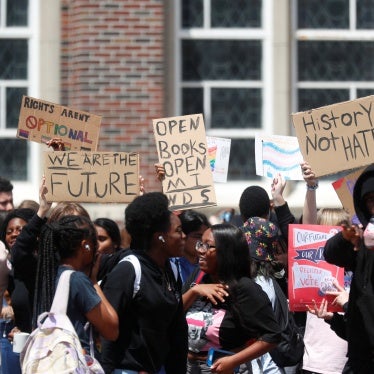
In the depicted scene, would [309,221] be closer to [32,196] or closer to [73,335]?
[73,335]

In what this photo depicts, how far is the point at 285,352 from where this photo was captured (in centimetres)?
687

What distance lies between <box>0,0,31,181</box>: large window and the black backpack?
5.95 m

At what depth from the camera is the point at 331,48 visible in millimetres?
12703

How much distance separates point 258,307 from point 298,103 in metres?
6.70

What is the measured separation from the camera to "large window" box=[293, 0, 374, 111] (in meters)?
12.6

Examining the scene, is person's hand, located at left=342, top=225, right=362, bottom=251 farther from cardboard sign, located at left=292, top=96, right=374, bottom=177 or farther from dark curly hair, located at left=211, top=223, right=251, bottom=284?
cardboard sign, located at left=292, top=96, right=374, bottom=177

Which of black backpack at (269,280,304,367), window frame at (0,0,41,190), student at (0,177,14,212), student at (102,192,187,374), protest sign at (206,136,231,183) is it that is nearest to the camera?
student at (102,192,187,374)

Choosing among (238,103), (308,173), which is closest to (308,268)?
(308,173)

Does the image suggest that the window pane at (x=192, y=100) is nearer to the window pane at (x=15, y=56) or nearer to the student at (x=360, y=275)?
the window pane at (x=15, y=56)

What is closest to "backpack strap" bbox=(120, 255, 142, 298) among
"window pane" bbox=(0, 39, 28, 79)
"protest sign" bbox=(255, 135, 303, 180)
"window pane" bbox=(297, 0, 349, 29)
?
"protest sign" bbox=(255, 135, 303, 180)

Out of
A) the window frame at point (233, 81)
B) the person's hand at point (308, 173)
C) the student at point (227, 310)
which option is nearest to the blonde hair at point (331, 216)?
the person's hand at point (308, 173)

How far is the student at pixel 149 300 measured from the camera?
5785mm

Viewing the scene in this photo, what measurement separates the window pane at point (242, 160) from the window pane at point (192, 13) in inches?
49.6

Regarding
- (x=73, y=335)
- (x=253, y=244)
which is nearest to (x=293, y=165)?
(x=253, y=244)
